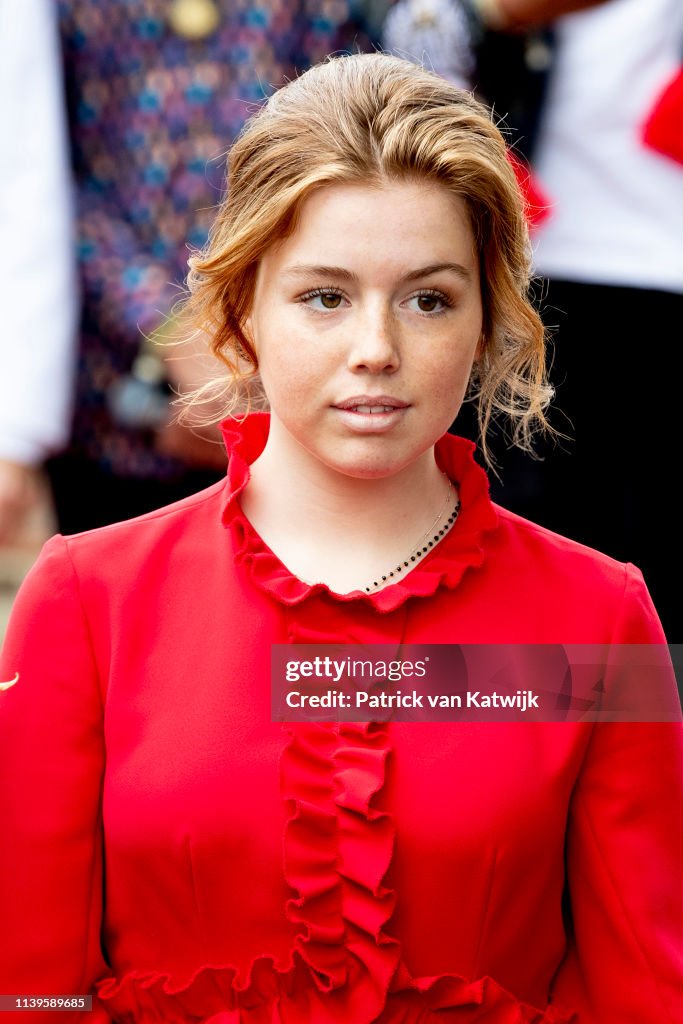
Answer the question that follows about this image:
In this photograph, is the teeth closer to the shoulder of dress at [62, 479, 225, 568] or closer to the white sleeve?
the shoulder of dress at [62, 479, 225, 568]

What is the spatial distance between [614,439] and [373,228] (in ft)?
3.49

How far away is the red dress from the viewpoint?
1603 millimetres

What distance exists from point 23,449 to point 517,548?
84 centimetres

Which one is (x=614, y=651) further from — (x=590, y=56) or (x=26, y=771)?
(x=590, y=56)

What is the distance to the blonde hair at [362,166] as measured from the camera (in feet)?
5.12

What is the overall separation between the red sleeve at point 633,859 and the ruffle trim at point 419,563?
7.4 inches

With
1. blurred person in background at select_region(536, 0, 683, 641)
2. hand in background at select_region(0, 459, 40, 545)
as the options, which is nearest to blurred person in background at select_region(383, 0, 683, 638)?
blurred person in background at select_region(536, 0, 683, 641)

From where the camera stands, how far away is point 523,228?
169 centimetres

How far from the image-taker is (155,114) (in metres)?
2.29

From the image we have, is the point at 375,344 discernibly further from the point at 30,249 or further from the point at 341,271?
the point at 30,249

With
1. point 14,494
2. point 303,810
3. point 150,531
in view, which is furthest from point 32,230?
point 303,810

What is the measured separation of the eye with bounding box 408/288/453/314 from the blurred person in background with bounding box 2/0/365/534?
0.75 metres
